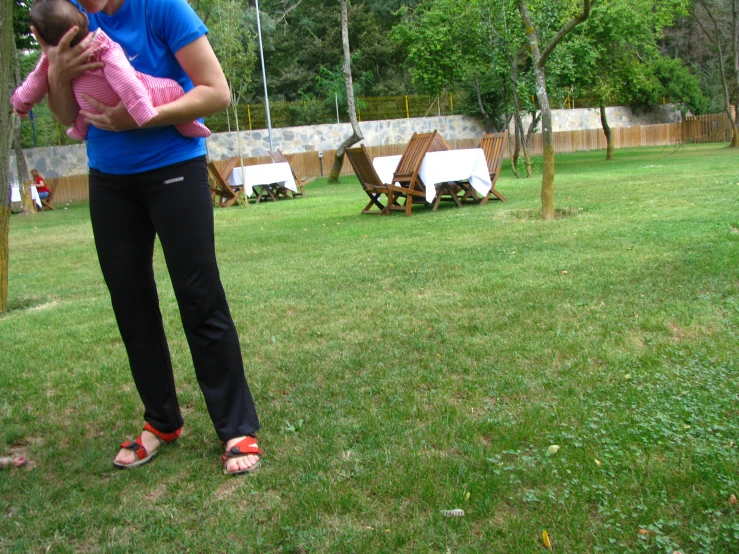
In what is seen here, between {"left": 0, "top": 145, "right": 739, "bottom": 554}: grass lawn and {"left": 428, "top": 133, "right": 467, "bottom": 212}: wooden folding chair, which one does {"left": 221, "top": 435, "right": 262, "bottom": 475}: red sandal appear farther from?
{"left": 428, "top": 133, "right": 467, "bottom": 212}: wooden folding chair

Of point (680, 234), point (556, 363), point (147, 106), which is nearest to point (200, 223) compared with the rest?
point (147, 106)

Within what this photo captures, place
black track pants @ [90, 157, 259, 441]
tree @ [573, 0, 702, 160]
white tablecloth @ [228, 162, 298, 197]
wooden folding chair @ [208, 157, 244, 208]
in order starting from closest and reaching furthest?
black track pants @ [90, 157, 259, 441], wooden folding chair @ [208, 157, 244, 208], white tablecloth @ [228, 162, 298, 197], tree @ [573, 0, 702, 160]

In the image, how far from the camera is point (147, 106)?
2.17 meters

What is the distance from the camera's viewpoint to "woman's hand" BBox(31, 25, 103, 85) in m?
2.12

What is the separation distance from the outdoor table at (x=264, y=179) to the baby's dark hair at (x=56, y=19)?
14.2m

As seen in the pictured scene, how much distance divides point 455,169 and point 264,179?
728cm

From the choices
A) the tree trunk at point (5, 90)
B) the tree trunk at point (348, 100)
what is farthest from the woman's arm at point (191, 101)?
the tree trunk at point (348, 100)

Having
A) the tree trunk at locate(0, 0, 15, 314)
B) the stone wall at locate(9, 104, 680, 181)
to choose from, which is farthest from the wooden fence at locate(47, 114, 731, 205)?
the tree trunk at locate(0, 0, 15, 314)

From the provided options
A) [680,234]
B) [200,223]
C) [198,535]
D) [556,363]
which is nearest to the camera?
[198,535]

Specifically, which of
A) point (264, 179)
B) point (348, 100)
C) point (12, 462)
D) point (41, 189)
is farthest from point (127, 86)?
point (41, 189)

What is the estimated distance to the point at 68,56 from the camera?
84.6 inches

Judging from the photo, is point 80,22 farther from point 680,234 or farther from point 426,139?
point 426,139

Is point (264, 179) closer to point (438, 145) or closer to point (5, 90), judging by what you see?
point (438, 145)

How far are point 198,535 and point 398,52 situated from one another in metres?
41.2
